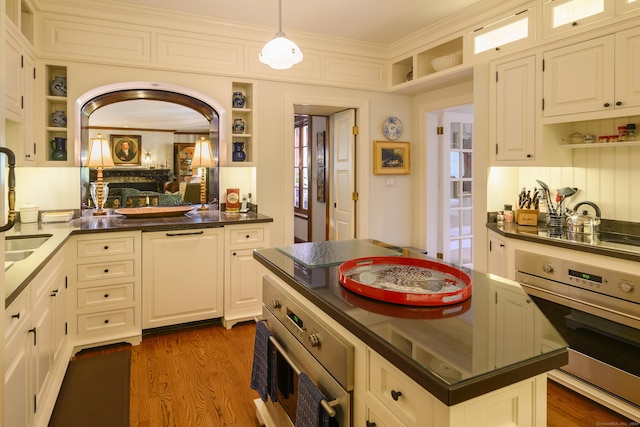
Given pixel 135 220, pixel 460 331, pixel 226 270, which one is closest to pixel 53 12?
pixel 135 220

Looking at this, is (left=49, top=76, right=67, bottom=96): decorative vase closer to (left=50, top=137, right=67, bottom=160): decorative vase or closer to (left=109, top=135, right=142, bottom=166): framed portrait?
(left=50, top=137, right=67, bottom=160): decorative vase

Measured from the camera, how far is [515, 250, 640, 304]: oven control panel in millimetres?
2219

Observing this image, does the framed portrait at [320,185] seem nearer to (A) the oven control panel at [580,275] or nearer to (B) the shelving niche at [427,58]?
(B) the shelving niche at [427,58]

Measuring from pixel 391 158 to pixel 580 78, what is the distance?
7.08 feet

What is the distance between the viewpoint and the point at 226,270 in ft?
A: 11.7

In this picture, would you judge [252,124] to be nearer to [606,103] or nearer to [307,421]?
[606,103]

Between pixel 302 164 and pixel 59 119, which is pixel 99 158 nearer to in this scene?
pixel 59 119

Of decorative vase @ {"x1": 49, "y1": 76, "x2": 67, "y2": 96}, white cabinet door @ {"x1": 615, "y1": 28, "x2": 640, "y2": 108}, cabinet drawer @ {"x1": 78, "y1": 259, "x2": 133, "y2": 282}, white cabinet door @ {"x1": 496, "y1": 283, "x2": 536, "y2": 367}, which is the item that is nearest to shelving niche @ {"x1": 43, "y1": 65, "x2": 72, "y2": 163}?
decorative vase @ {"x1": 49, "y1": 76, "x2": 67, "y2": 96}

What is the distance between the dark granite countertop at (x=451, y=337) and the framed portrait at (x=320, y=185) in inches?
185

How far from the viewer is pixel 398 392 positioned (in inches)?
42.2

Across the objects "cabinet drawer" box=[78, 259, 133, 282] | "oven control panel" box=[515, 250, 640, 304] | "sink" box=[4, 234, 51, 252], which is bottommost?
"cabinet drawer" box=[78, 259, 133, 282]

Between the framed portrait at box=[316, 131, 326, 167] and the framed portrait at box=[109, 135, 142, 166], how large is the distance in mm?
2892

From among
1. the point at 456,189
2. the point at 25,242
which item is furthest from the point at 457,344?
the point at 456,189

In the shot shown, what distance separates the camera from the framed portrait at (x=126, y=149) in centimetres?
376
